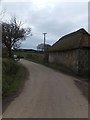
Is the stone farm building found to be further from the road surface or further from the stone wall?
the road surface

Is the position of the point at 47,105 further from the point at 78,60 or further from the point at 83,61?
the point at 83,61

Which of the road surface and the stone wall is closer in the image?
the road surface

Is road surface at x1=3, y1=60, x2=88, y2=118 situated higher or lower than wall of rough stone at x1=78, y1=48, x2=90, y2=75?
lower

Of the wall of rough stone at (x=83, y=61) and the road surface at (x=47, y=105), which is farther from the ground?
the wall of rough stone at (x=83, y=61)

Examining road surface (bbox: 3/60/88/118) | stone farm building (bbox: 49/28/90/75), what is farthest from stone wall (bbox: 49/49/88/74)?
road surface (bbox: 3/60/88/118)

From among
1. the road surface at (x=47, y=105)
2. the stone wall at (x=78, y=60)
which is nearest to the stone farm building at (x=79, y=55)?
the stone wall at (x=78, y=60)

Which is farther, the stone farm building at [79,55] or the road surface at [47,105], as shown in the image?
the stone farm building at [79,55]

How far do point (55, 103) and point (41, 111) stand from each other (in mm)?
2022

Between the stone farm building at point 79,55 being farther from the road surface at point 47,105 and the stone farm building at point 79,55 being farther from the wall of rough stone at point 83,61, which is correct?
the road surface at point 47,105

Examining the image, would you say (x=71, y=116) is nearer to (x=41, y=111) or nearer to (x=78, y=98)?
(x=41, y=111)

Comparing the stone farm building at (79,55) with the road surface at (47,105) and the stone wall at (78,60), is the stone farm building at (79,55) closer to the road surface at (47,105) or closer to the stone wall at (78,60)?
the stone wall at (78,60)

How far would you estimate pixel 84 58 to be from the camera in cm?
3100

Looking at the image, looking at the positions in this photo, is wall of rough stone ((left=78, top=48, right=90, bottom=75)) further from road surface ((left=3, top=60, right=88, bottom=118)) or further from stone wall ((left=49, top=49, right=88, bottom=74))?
road surface ((left=3, top=60, right=88, bottom=118))

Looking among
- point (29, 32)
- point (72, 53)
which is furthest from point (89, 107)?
point (29, 32)
